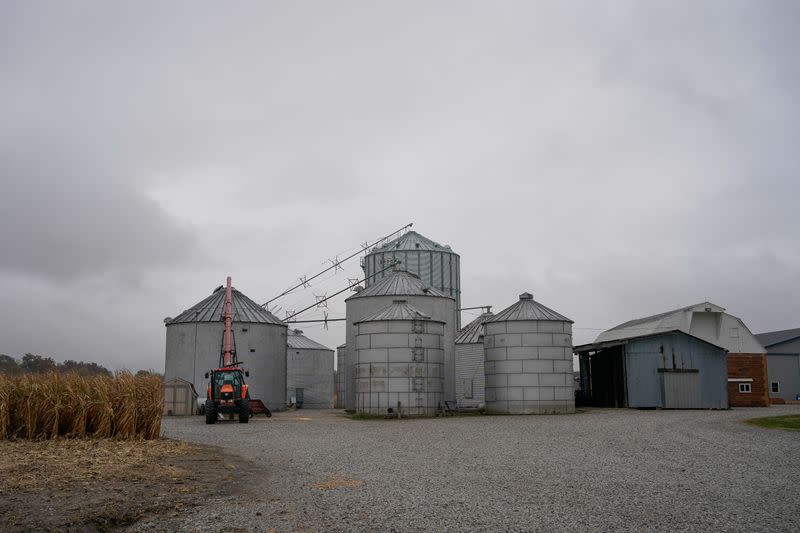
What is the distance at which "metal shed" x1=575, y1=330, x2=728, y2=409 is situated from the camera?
143 feet

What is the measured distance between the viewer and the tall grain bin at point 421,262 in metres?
61.1

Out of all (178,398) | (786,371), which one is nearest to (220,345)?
(178,398)

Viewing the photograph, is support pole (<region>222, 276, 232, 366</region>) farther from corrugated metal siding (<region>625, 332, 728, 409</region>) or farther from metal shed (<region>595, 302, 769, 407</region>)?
metal shed (<region>595, 302, 769, 407</region>)

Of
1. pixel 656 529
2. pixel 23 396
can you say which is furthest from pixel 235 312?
pixel 656 529

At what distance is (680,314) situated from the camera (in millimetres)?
57000

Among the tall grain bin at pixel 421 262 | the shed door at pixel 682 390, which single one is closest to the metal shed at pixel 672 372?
the shed door at pixel 682 390

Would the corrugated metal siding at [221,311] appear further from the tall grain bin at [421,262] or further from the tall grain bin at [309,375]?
the tall grain bin at [309,375]

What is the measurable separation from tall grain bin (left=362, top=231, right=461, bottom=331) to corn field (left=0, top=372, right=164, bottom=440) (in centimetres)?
4015

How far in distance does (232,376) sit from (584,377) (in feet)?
104

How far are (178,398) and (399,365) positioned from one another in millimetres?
13165

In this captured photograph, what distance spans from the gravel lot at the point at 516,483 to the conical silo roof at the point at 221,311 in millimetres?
22914

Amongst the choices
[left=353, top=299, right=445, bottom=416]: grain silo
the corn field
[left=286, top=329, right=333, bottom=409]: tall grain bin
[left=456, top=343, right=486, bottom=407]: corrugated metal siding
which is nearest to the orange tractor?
[left=353, top=299, right=445, bottom=416]: grain silo

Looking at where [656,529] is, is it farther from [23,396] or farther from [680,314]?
[680,314]

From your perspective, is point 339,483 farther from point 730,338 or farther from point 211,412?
point 730,338
